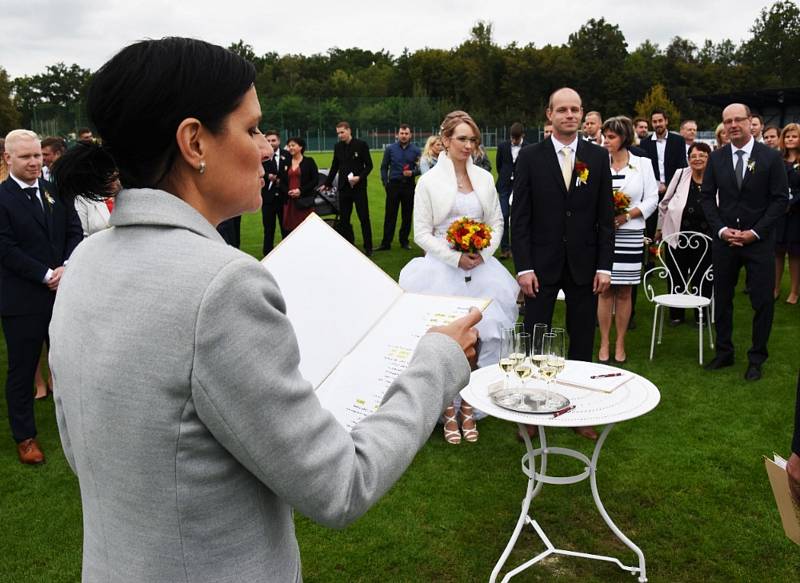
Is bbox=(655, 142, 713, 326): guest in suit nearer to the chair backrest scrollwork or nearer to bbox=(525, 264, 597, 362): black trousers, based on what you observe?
the chair backrest scrollwork

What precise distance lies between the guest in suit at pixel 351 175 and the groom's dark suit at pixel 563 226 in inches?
318

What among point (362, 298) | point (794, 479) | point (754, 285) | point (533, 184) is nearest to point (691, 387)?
point (754, 285)

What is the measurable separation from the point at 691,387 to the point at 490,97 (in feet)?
289

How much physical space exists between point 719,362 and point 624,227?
1.65m

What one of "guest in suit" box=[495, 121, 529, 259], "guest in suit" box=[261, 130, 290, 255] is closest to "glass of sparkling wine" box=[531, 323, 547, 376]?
"guest in suit" box=[495, 121, 529, 259]

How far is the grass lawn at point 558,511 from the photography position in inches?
149

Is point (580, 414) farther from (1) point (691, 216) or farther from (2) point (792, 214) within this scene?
(2) point (792, 214)

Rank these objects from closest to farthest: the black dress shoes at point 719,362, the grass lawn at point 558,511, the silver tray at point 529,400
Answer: the silver tray at point 529,400, the grass lawn at point 558,511, the black dress shoes at point 719,362

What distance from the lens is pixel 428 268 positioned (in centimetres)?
566

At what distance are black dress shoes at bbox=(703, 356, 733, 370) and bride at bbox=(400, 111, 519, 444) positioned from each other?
2.55 m

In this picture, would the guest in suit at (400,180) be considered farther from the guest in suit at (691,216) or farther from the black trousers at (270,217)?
the guest in suit at (691,216)

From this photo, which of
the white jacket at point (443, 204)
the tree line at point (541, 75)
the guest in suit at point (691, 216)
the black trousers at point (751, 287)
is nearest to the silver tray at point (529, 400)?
the white jacket at point (443, 204)

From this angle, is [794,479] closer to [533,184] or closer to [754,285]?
[533,184]

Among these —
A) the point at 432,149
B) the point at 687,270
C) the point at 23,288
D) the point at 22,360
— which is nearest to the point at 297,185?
the point at 432,149
